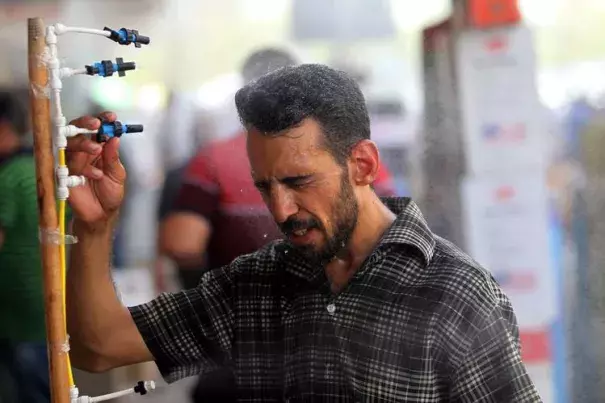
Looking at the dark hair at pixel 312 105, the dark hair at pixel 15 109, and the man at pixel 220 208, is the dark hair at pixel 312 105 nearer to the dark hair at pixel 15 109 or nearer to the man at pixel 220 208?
the man at pixel 220 208

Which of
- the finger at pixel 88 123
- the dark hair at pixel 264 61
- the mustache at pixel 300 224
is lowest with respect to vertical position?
the mustache at pixel 300 224

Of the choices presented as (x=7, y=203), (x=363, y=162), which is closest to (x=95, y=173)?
(x=363, y=162)

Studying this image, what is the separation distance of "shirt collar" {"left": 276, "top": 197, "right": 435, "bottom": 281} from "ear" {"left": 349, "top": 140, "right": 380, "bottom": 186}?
0.27ft

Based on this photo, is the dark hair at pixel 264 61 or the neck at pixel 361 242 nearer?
the neck at pixel 361 242

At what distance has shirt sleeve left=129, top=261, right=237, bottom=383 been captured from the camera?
1.31m

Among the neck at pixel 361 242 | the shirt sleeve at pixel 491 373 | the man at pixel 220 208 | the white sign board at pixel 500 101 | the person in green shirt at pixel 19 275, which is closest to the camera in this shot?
the shirt sleeve at pixel 491 373

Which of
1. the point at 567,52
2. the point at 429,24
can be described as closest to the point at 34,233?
the point at 429,24

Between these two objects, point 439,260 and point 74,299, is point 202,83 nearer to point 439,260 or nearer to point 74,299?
point 74,299

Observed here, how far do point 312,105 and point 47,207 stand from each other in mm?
403

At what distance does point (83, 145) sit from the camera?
3.90 ft

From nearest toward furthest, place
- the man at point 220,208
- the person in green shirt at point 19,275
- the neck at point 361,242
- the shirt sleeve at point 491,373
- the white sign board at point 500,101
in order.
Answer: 1. the shirt sleeve at point 491,373
2. the neck at point 361,242
3. the man at point 220,208
4. the person in green shirt at point 19,275
5. the white sign board at point 500,101

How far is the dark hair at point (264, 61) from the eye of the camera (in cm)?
151

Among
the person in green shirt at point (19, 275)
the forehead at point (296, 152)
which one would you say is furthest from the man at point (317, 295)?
the person in green shirt at point (19, 275)

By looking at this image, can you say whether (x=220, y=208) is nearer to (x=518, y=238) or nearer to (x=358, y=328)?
(x=358, y=328)
